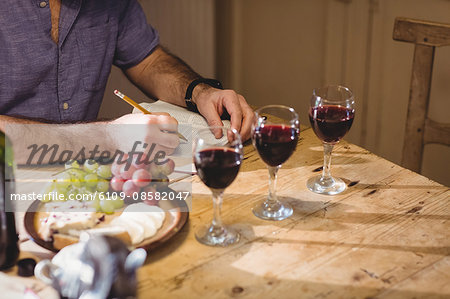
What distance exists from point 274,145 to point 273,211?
0.14 metres

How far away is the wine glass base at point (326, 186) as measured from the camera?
1151mm

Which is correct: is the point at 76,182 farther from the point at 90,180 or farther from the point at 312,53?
the point at 312,53

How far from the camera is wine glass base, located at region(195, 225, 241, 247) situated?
96cm

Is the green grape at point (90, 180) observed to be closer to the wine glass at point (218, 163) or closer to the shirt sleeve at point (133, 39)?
the wine glass at point (218, 163)

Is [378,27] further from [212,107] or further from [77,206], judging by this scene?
[77,206]

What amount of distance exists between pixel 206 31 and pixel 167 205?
90.5 inches

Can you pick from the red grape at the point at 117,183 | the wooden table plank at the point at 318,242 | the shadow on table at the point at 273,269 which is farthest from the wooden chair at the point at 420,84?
the red grape at the point at 117,183

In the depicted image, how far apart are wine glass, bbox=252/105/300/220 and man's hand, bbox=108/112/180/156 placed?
1.05 ft

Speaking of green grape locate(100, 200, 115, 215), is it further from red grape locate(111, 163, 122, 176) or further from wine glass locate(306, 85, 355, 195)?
wine glass locate(306, 85, 355, 195)

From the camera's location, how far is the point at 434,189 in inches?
46.1

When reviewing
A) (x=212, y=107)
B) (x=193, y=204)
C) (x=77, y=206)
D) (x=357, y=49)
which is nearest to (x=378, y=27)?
(x=357, y=49)

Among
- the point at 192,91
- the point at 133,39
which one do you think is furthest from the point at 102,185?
the point at 133,39

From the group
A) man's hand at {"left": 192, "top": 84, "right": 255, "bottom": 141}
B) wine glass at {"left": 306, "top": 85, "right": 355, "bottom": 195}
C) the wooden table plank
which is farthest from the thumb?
wine glass at {"left": 306, "top": 85, "right": 355, "bottom": 195}

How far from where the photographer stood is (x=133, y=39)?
190 cm
